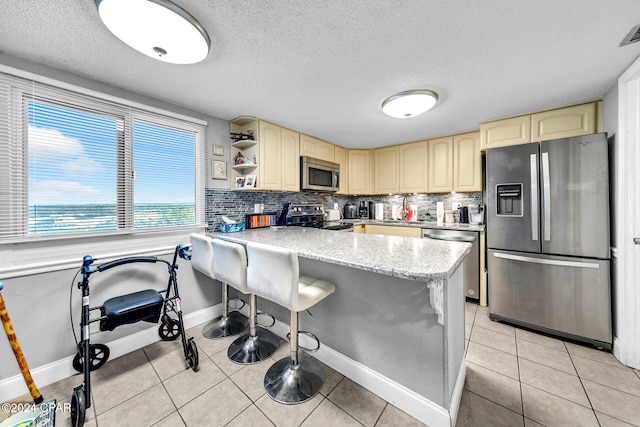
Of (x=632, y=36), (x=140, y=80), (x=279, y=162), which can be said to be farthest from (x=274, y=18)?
(x=632, y=36)

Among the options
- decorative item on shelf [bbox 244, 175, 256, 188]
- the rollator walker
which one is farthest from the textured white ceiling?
the rollator walker

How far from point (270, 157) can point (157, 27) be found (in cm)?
171

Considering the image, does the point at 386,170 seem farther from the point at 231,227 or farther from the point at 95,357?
the point at 95,357

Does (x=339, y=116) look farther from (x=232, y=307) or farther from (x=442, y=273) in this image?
(x=232, y=307)

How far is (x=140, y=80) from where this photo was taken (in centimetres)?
190

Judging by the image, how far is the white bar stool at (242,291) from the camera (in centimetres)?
165

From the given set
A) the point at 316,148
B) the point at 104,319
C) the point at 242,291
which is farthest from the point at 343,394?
the point at 316,148

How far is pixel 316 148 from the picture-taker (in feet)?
11.8

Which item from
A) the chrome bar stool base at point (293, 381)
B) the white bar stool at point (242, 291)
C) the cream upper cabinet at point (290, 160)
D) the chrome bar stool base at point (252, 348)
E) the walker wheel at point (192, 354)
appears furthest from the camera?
the cream upper cabinet at point (290, 160)

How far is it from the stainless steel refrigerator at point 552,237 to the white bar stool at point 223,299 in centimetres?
275

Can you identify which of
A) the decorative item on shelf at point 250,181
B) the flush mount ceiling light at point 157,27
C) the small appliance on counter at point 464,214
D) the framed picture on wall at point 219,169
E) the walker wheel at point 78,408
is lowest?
the walker wheel at point 78,408

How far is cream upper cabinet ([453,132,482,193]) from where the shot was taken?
10.6ft

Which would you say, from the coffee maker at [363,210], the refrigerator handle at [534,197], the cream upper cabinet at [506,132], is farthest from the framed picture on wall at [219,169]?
the refrigerator handle at [534,197]

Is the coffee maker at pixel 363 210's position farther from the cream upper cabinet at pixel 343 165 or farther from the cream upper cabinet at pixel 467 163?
the cream upper cabinet at pixel 467 163
